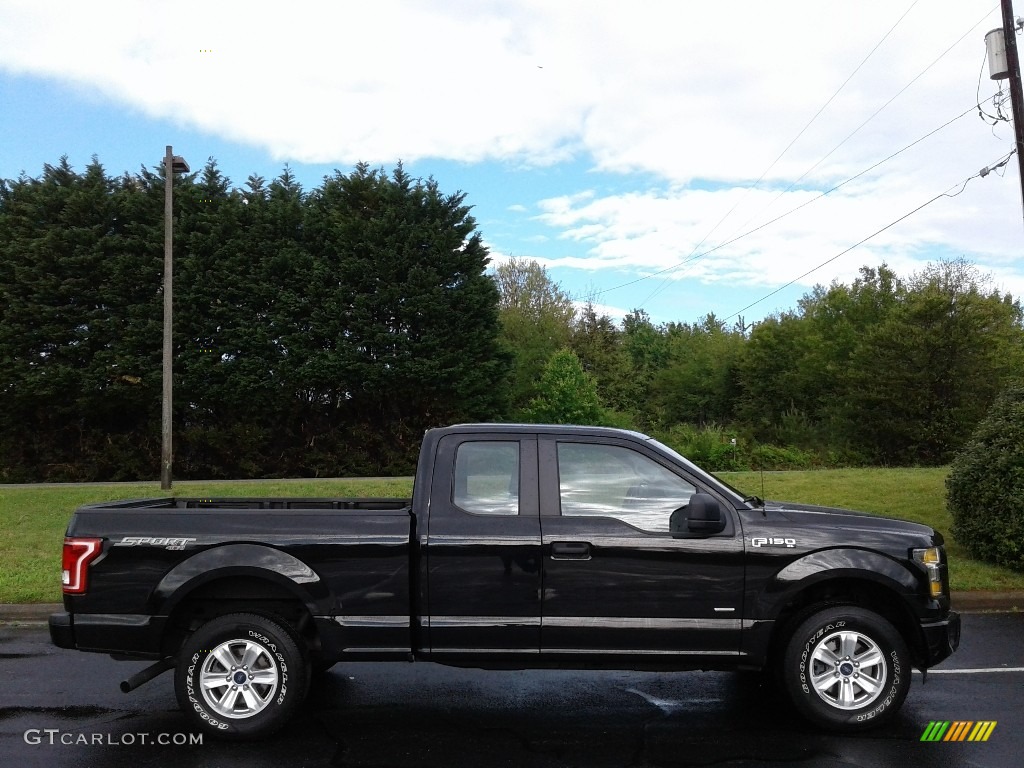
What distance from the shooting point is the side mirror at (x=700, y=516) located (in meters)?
4.69

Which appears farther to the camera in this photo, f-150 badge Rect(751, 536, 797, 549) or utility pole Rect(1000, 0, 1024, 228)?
utility pole Rect(1000, 0, 1024, 228)

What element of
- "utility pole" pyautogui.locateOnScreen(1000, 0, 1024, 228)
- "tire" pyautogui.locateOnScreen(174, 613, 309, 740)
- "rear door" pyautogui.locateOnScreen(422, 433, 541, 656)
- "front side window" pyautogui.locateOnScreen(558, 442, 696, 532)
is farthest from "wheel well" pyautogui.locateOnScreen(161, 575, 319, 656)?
"utility pole" pyautogui.locateOnScreen(1000, 0, 1024, 228)

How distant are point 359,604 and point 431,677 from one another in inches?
62.5

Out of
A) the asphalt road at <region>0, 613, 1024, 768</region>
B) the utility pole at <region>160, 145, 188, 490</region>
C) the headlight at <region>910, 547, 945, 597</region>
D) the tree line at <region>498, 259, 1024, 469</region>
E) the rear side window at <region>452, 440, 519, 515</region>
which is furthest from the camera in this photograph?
the tree line at <region>498, 259, 1024, 469</region>

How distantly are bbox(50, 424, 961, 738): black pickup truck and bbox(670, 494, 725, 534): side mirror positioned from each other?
0.01 metres

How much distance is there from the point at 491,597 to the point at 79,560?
7.89 feet

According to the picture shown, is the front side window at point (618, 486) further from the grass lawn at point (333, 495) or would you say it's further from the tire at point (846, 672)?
the grass lawn at point (333, 495)

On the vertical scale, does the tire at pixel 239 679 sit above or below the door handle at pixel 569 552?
below

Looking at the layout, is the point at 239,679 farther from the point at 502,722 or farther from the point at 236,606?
the point at 502,722

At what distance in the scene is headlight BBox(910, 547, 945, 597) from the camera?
489 centimetres

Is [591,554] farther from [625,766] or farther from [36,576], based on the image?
[36,576]

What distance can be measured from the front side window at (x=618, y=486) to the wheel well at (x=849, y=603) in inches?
36.3

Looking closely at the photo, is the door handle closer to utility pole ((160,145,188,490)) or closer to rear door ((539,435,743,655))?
rear door ((539,435,743,655))

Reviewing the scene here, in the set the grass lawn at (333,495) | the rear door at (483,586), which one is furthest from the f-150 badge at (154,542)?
the grass lawn at (333,495)
